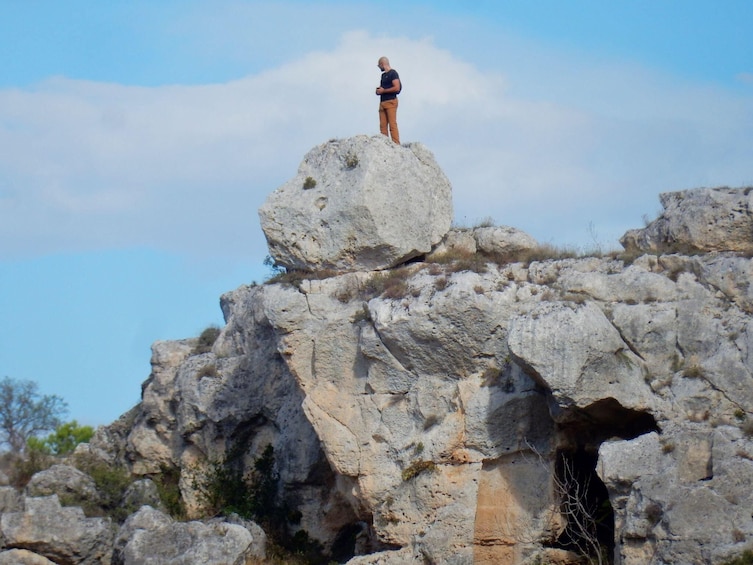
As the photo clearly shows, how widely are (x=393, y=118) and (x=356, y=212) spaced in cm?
274

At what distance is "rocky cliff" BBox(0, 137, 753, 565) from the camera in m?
19.1

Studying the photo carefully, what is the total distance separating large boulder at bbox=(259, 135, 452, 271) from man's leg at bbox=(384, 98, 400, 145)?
84 centimetres

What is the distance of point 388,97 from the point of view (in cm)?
2477

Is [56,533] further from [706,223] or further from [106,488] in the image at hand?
[706,223]

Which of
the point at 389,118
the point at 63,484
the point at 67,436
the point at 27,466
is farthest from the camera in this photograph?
the point at 67,436

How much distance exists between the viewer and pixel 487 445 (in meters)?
21.1

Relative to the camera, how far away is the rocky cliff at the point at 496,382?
19.1 meters

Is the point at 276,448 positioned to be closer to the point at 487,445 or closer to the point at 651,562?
the point at 487,445

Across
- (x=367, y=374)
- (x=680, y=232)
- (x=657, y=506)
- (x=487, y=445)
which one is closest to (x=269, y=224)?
(x=367, y=374)

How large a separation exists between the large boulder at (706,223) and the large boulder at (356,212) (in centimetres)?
431

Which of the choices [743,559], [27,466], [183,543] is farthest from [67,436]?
[743,559]

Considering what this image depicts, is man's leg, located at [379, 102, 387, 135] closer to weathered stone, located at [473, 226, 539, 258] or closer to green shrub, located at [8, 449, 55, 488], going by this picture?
weathered stone, located at [473, 226, 539, 258]

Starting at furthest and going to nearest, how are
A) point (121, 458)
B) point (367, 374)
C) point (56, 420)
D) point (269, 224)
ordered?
point (56, 420), point (121, 458), point (269, 224), point (367, 374)

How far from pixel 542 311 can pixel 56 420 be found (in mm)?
35974
